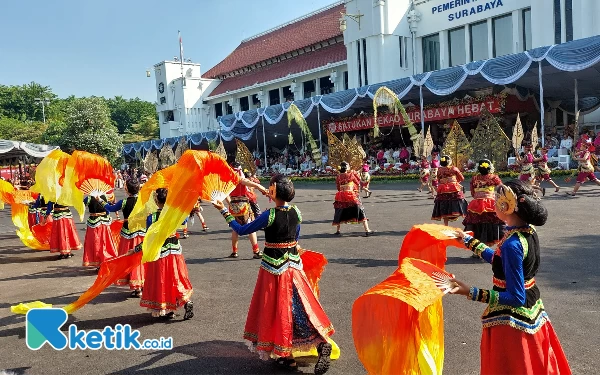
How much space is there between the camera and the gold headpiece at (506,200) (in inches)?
112

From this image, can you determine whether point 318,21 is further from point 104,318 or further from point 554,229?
point 104,318

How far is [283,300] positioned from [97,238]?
541cm

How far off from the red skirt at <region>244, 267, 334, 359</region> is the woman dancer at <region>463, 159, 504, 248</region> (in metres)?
4.18

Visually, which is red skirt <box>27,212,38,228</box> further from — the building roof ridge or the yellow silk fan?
the building roof ridge

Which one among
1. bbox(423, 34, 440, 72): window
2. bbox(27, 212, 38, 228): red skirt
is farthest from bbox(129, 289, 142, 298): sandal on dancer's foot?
bbox(423, 34, 440, 72): window

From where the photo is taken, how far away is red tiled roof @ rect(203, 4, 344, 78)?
126 feet

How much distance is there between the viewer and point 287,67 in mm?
39625

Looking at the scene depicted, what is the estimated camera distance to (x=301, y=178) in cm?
2847

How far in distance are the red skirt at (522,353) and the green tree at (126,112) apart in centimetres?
7489

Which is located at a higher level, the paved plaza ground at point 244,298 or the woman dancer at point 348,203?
the woman dancer at point 348,203

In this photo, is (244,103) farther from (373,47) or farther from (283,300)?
Answer: (283,300)

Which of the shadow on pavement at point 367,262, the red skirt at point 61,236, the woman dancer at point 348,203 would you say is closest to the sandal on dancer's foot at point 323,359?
the shadow on pavement at point 367,262

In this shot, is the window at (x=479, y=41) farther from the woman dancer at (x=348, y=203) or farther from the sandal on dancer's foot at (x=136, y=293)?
the sandal on dancer's foot at (x=136, y=293)

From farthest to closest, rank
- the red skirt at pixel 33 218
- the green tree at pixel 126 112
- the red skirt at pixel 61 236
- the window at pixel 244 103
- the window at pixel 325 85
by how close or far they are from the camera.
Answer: the green tree at pixel 126 112, the window at pixel 244 103, the window at pixel 325 85, the red skirt at pixel 33 218, the red skirt at pixel 61 236
